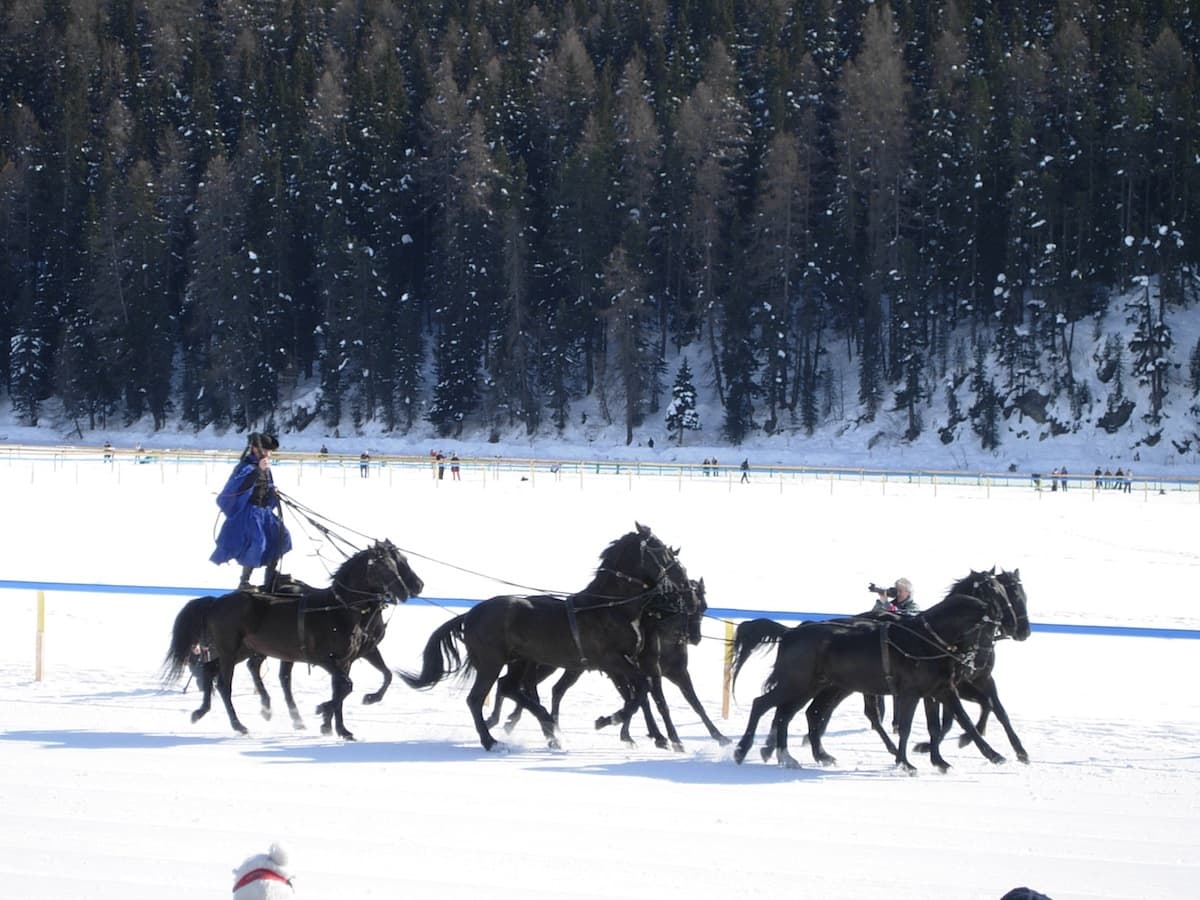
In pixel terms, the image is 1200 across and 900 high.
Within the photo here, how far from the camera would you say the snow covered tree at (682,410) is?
2480 inches

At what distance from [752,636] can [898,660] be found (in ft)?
4.32

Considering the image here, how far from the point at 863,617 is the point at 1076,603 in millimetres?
12339

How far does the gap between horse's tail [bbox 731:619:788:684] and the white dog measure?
7236mm

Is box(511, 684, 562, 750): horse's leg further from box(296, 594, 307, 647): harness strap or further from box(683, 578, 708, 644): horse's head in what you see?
box(296, 594, 307, 647): harness strap

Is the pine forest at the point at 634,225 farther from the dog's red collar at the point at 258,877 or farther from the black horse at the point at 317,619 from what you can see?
the dog's red collar at the point at 258,877

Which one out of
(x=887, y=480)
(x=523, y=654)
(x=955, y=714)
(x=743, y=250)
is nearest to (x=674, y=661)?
(x=523, y=654)

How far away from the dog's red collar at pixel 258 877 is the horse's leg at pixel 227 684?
7256 mm

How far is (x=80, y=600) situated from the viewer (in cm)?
1678

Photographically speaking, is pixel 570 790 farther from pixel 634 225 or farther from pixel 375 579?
pixel 634 225

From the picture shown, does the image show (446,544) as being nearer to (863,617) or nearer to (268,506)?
(268,506)

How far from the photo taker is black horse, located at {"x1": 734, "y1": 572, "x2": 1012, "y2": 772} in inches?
357

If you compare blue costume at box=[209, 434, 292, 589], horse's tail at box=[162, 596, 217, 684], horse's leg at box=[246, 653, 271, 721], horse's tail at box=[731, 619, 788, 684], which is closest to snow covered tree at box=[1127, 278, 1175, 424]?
horse's tail at box=[731, 619, 788, 684]

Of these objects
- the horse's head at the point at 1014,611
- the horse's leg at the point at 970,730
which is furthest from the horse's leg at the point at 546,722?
the horse's head at the point at 1014,611

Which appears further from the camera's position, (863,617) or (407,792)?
(863,617)
